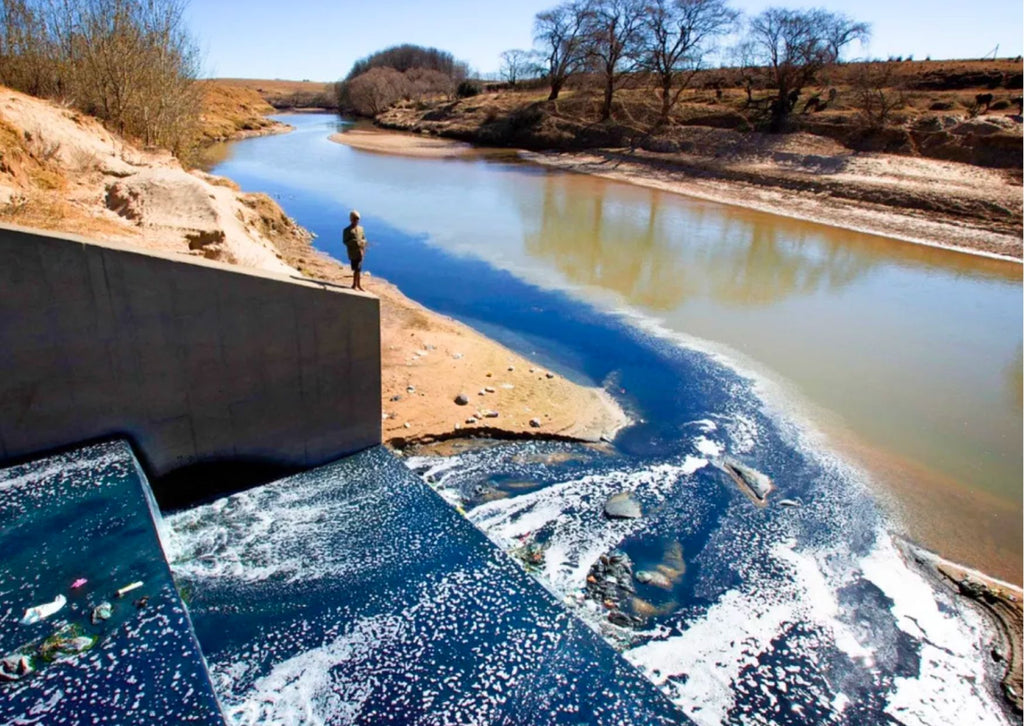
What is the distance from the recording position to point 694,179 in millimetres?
30406

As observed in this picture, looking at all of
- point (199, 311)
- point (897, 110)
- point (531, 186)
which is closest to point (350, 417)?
point (199, 311)

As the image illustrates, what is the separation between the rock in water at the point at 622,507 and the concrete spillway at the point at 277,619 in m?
1.55

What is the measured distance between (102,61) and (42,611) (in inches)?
693

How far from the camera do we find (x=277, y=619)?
16.6 ft

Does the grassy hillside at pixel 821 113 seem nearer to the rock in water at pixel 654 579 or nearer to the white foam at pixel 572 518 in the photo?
the white foam at pixel 572 518

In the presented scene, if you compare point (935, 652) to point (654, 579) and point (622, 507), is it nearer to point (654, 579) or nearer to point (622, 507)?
point (654, 579)

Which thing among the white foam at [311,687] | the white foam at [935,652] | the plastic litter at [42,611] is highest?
the plastic litter at [42,611]

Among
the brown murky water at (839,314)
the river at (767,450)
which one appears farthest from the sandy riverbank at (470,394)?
the brown murky water at (839,314)

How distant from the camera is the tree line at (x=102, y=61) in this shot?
16.2 meters

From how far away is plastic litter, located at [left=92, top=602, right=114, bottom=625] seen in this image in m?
4.54

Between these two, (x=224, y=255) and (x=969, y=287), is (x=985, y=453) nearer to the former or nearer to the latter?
(x=969, y=287)

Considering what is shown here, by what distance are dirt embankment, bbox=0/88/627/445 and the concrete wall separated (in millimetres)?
977

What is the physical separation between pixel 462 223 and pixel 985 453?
1529 centimetres

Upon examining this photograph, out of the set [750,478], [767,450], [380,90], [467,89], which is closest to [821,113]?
[767,450]
